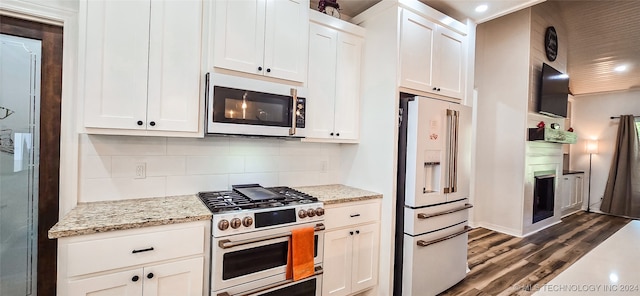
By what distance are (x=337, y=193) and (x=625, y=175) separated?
691 centimetres

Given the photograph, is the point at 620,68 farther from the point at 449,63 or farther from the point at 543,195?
the point at 449,63

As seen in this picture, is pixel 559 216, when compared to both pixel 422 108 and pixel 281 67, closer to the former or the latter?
pixel 422 108

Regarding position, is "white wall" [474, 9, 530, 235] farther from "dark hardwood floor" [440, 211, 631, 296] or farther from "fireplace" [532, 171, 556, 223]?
"fireplace" [532, 171, 556, 223]

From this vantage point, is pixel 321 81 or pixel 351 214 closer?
pixel 351 214

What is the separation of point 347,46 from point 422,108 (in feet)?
2.90

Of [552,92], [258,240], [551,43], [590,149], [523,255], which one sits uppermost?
[551,43]

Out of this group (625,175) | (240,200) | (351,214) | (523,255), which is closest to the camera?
(240,200)

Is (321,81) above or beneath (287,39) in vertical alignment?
beneath

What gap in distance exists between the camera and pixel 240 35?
75.9 inches

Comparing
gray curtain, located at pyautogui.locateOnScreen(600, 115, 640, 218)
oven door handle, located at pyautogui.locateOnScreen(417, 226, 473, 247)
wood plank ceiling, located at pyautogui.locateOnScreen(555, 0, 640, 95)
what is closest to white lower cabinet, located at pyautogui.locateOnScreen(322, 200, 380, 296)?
oven door handle, located at pyautogui.locateOnScreen(417, 226, 473, 247)

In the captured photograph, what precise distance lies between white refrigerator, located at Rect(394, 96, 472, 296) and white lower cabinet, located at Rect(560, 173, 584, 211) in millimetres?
4279

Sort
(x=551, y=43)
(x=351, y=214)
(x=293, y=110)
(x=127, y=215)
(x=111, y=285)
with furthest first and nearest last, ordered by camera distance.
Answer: (x=551, y=43)
(x=351, y=214)
(x=293, y=110)
(x=127, y=215)
(x=111, y=285)

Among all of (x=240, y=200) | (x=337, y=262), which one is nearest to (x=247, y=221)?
(x=240, y=200)

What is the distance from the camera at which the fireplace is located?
4406 mm
